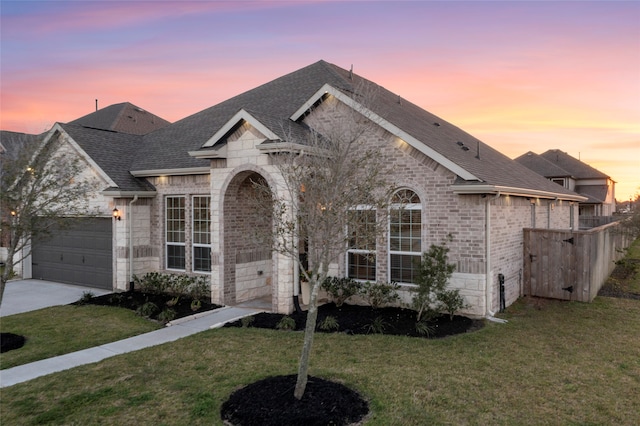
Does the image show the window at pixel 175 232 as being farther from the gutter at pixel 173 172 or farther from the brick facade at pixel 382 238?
the gutter at pixel 173 172

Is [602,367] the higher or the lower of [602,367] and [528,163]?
the lower

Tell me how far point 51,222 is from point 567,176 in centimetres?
4100

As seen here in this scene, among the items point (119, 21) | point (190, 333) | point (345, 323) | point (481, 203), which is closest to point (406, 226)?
point (481, 203)

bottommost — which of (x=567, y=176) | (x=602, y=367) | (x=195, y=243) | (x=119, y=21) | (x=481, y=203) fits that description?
(x=602, y=367)

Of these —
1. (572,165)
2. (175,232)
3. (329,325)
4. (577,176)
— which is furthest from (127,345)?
(572,165)

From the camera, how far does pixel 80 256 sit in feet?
51.9

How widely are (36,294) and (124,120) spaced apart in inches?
723

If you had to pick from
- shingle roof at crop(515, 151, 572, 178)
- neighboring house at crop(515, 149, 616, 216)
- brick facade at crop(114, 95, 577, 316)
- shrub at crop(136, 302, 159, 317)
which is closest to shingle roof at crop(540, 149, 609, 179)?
neighboring house at crop(515, 149, 616, 216)

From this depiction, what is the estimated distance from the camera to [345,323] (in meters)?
10.1

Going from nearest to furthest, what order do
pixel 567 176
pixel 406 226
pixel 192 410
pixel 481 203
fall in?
pixel 192 410 < pixel 481 203 < pixel 406 226 < pixel 567 176

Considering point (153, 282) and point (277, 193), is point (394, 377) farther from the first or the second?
point (153, 282)

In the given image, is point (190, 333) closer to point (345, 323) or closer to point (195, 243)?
point (345, 323)

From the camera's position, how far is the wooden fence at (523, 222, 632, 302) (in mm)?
12359

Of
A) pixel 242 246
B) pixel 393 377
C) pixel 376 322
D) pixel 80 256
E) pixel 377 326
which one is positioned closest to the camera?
pixel 393 377
